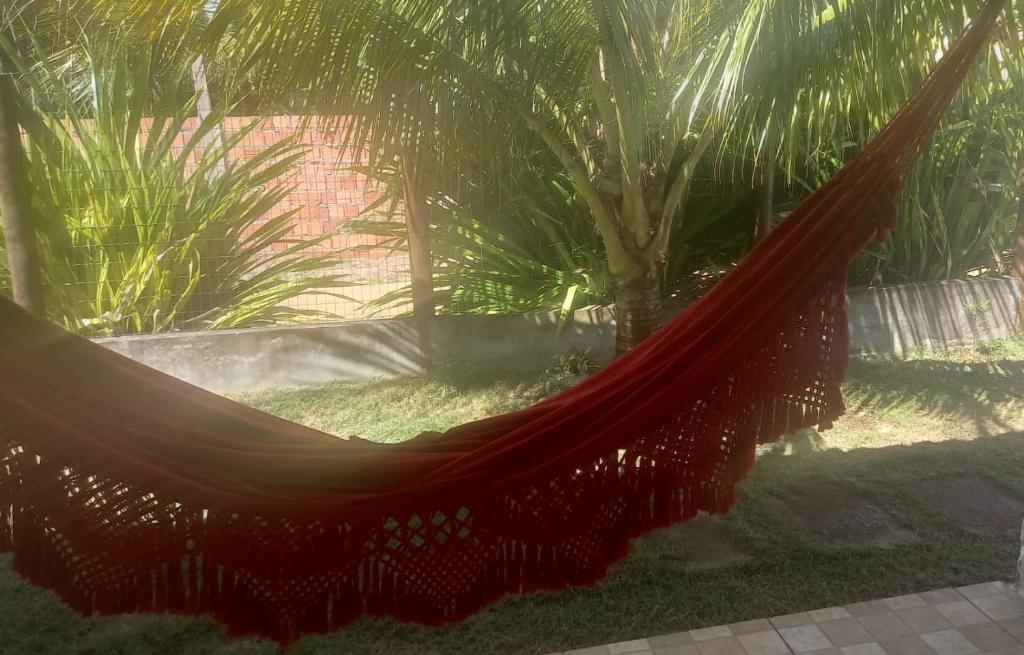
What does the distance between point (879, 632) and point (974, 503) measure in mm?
969

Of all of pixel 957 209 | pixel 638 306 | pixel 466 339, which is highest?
pixel 957 209

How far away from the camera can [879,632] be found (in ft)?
5.81

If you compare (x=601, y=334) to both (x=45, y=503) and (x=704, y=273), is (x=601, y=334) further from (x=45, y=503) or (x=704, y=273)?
(x=45, y=503)

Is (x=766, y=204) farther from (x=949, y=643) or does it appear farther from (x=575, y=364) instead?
(x=949, y=643)

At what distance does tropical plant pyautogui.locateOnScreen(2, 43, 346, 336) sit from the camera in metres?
4.12

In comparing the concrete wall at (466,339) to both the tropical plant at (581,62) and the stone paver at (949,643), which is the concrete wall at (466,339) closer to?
the tropical plant at (581,62)

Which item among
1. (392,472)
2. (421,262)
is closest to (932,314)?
(421,262)

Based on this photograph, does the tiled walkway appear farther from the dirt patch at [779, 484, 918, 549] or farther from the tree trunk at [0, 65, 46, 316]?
the tree trunk at [0, 65, 46, 316]

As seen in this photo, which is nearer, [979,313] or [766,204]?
[766,204]

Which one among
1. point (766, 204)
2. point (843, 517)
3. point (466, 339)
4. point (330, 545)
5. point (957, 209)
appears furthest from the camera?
point (957, 209)

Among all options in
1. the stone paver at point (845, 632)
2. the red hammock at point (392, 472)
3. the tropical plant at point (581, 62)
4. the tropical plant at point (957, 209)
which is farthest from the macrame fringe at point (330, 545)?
the tropical plant at point (957, 209)

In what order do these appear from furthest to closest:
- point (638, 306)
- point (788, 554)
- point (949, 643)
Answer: point (638, 306), point (788, 554), point (949, 643)

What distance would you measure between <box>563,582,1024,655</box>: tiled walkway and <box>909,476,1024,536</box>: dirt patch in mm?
471

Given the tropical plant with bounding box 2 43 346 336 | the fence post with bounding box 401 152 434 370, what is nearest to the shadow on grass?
the fence post with bounding box 401 152 434 370
